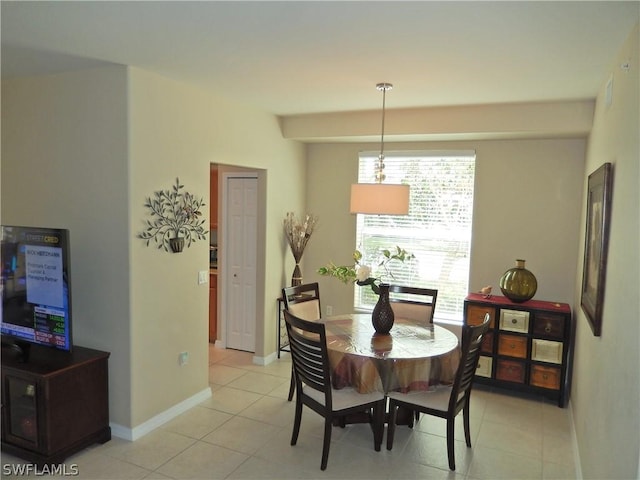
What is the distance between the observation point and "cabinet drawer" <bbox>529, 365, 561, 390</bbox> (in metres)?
4.18

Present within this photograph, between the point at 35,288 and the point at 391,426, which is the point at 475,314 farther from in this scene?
the point at 35,288

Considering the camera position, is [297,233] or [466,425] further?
[297,233]

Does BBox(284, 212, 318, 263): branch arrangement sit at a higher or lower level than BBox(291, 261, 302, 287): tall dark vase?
higher

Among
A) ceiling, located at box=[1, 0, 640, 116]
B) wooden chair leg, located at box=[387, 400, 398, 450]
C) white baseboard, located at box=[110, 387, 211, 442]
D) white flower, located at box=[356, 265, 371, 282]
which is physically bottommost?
white baseboard, located at box=[110, 387, 211, 442]

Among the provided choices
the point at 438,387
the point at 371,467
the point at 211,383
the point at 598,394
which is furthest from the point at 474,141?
the point at 211,383

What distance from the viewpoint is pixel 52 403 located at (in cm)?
302

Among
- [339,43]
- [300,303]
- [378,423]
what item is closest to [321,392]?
[378,423]

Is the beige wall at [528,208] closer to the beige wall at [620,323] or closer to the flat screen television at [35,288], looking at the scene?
the beige wall at [620,323]

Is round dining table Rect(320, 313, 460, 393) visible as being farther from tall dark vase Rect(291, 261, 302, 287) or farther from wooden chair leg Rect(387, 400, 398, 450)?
tall dark vase Rect(291, 261, 302, 287)

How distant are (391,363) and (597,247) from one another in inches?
57.4

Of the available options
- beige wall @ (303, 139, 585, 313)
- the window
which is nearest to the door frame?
the window

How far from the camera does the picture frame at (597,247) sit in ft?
8.31

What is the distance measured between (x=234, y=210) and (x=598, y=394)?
3922 mm

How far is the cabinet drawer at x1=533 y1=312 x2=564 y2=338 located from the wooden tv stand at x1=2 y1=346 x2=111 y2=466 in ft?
11.8
